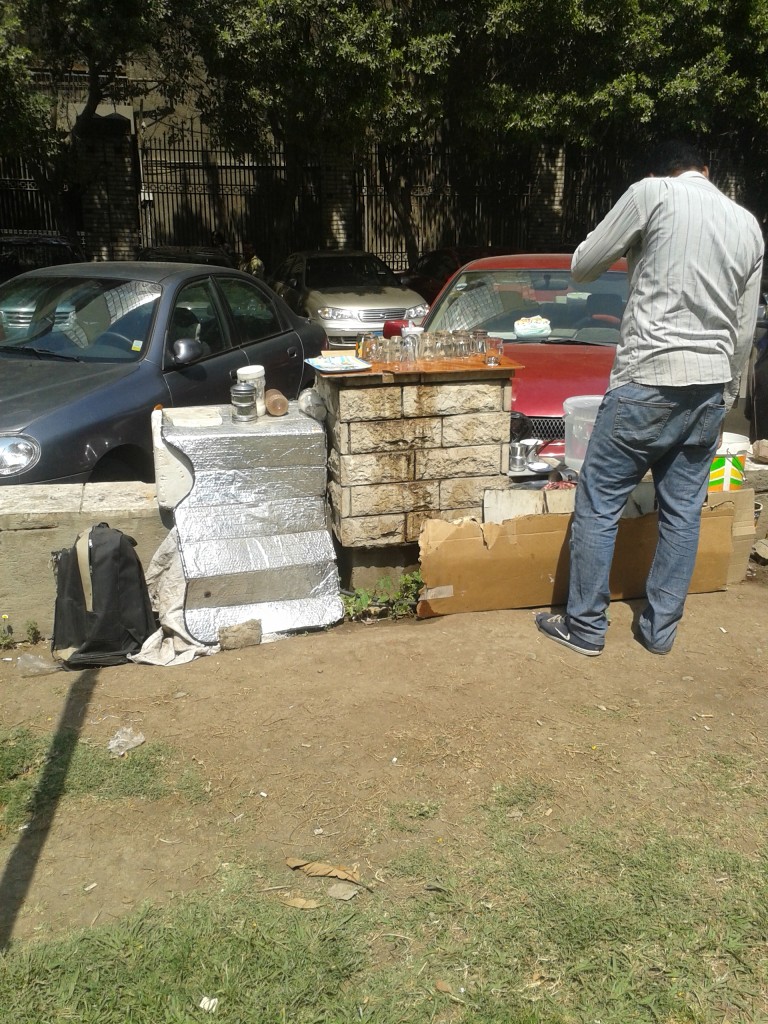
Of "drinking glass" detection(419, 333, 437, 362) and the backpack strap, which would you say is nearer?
the backpack strap

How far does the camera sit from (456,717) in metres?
3.80

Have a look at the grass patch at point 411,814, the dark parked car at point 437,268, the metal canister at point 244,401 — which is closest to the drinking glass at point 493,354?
the metal canister at point 244,401

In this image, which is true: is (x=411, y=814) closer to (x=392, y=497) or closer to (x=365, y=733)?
(x=365, y=733)

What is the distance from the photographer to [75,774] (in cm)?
348

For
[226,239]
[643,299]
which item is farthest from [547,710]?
[226,239]

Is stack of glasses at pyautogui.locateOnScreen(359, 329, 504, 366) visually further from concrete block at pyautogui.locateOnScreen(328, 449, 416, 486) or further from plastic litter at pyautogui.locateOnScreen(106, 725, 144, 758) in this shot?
plastic litter at pyautogui.locateOnScreen(106, 725, 144, 758)

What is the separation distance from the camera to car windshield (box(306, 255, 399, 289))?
1449 centimetres

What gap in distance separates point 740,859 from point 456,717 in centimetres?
117

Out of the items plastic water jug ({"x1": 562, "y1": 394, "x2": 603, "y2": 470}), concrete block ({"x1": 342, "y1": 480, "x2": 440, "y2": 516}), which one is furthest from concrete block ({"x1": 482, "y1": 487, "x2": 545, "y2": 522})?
plastic water jug ({"x1": 562, "y1": 394, "x2": 603, "y2": 470})

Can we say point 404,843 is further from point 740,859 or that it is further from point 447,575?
point 447,575

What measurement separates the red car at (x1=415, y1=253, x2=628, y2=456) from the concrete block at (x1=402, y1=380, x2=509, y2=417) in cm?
73

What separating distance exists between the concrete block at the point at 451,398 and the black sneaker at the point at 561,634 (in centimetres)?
107

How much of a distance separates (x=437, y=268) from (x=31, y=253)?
21.3ft

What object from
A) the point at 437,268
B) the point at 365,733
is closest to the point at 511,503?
the point at 365,733
